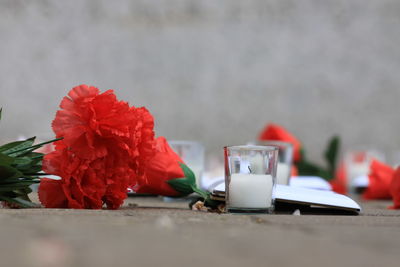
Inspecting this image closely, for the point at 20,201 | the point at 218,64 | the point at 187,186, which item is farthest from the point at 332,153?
the point at 218,64

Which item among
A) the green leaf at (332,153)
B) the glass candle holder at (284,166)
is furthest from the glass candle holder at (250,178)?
the green leaf at (332,153)

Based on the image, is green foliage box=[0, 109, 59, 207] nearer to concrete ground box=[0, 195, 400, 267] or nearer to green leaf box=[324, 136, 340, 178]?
concrete ground box=[0, 195, 400, 267]

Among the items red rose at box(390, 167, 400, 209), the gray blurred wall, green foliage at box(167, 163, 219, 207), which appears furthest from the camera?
the gray blurred wall

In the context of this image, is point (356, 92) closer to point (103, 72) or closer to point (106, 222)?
point (103, 72)

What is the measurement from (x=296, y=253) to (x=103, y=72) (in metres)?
3.59

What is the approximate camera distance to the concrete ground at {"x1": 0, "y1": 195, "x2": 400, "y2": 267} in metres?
0.52

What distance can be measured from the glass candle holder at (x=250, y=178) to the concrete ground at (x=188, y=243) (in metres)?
0.23

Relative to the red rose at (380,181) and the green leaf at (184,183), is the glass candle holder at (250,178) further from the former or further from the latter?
the red rose at (380,181)

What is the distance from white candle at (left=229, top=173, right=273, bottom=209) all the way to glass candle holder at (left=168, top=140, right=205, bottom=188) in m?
0.69

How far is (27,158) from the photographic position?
1.08 meters

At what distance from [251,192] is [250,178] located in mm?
23

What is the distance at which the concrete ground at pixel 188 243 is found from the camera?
0.52 m

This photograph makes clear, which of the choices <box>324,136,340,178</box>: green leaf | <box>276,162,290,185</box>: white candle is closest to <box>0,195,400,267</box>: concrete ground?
<box>276,162,290,185</box>: white candle

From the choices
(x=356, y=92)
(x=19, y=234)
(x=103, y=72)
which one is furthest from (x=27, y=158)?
(x=356, y=92)
